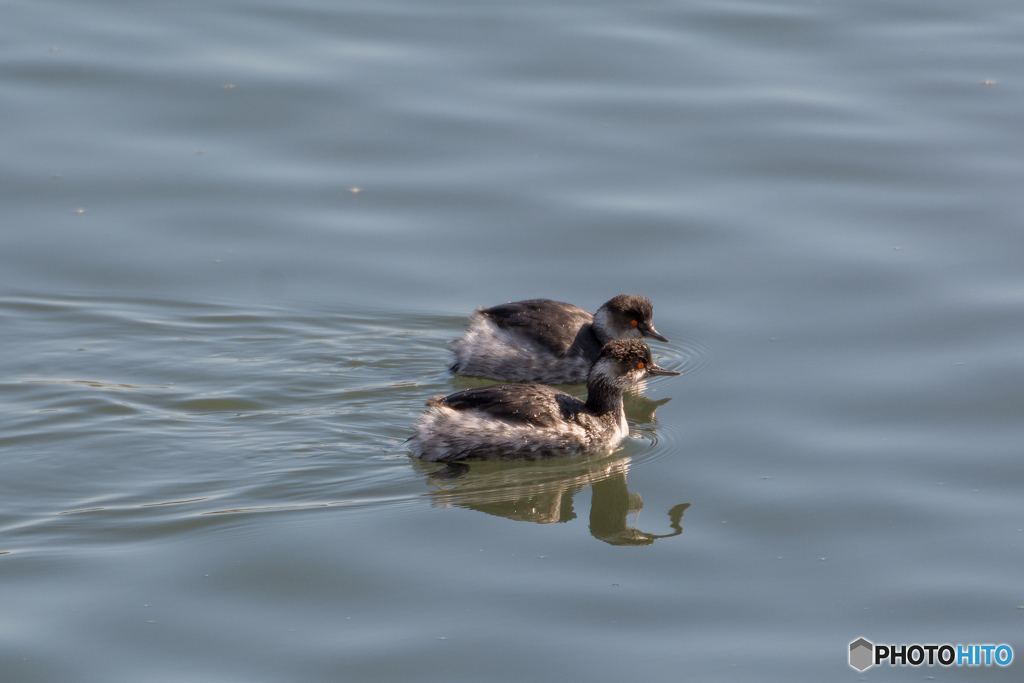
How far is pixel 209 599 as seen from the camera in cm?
636

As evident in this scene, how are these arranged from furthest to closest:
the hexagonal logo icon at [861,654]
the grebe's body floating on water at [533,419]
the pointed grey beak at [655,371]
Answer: the pointed grey beak at [655,371] → the grebe's body floating on water at [533,419] → the hexagonal logo icon at [861,654]

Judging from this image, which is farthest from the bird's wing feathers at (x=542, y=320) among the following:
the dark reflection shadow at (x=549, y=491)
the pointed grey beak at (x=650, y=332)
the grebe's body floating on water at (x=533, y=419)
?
the dark reflection shadow at (x=549, y=491)

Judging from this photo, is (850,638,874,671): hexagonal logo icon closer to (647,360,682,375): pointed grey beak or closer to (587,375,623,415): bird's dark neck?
(587,375,623,415): bird's dark neck

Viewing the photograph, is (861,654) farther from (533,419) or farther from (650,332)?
(650,332)

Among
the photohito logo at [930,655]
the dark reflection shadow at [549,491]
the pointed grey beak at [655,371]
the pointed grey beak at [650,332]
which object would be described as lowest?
the photohito logo at [930,655]

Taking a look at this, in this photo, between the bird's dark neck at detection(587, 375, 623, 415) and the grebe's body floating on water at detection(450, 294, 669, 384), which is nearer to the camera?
the bird's dark neck at detection(587, 375, 623, 415)

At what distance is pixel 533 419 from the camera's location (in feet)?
26.7

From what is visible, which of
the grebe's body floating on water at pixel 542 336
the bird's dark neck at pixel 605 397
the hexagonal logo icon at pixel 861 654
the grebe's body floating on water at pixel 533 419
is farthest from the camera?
the grebe's body floating on water at pixel 542 336

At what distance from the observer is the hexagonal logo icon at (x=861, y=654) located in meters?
6.02

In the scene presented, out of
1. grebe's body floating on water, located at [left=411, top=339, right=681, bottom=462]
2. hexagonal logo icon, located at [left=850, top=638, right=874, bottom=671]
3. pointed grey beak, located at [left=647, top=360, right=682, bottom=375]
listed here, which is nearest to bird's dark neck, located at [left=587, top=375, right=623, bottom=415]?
grebe's body floating on water, located at [left=411, top=339, right=681, bottom=462]

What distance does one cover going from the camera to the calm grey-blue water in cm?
641

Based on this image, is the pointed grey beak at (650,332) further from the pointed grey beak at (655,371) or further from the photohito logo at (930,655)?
the photohito logo at (930,655)

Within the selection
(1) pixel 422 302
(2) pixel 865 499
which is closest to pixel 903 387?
(2) pixel 865 499

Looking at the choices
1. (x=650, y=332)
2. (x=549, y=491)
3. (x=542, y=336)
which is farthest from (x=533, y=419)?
(x=650, y=332)
